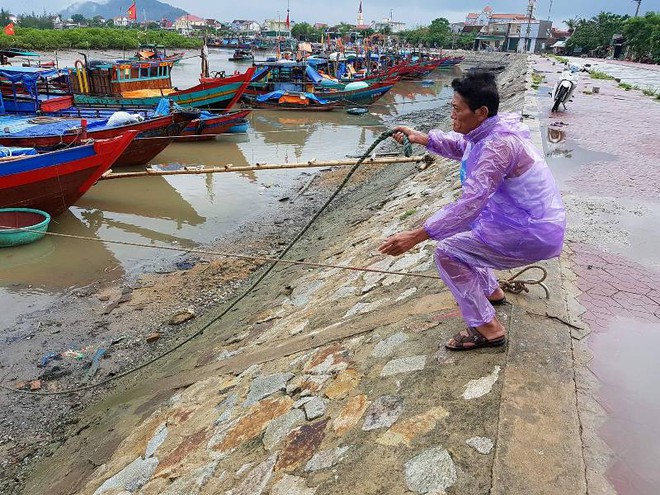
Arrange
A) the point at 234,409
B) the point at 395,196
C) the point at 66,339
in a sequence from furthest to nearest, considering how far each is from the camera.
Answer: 1. the point at 395,196
2. the point at 66,339
3. the point at 234,409

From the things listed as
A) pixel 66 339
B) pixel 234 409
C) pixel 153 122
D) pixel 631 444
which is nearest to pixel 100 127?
pixel 153 122

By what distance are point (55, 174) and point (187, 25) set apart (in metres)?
114

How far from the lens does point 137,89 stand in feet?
73.2

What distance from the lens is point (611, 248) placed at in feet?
15.8

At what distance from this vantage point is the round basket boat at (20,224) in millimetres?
8773

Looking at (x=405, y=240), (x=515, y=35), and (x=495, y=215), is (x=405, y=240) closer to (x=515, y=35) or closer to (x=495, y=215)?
(x=495, y=215)

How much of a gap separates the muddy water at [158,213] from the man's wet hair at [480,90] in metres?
7.17

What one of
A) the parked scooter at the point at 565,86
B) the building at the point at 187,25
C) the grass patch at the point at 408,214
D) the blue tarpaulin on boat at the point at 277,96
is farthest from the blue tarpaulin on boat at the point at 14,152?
the building at the point at 187,25

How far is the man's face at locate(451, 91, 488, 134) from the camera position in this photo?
8.38ft

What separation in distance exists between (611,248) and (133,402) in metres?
→ 5.14

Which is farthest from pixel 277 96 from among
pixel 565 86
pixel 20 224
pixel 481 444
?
pixel 481 444

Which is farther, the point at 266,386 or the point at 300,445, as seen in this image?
the point at 266,386

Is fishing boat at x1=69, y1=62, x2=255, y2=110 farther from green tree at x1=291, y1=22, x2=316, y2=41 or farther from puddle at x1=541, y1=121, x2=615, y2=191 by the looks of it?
green tree at x1=291, y1=22, x2=316, y2=41

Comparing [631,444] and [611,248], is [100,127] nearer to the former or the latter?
[611,248]
